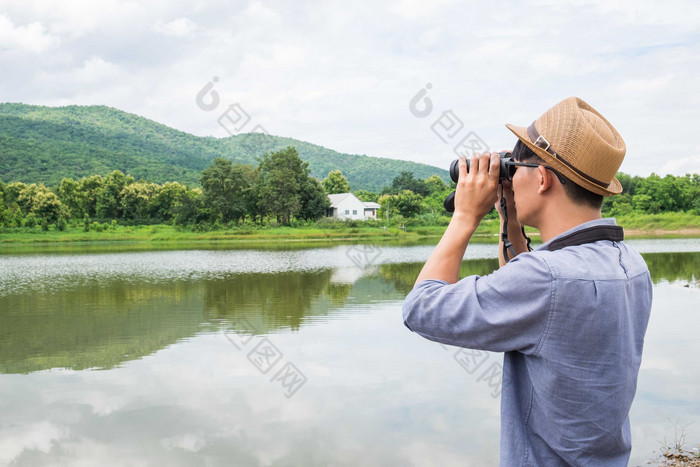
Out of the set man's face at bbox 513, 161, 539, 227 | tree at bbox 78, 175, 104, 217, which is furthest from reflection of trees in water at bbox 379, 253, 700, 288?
tree at bbox 78, 175, 104, 217

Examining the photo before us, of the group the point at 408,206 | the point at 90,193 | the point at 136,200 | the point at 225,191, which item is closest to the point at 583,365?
the point at 225,191

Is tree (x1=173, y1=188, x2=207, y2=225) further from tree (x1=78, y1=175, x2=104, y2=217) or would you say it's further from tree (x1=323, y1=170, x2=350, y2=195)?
tree (x1=323, y1=170, x2=350, y2=195)

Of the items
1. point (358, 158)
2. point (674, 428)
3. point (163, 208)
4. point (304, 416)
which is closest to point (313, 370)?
point (304, 416)

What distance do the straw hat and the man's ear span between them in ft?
0.08

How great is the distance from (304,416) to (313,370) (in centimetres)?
131

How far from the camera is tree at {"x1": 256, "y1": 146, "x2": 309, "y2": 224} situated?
4747cm

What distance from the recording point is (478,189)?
1.10 m

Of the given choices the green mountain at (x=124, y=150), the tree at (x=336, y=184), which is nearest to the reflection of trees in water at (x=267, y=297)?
the green mountain at (x=124, y=150)

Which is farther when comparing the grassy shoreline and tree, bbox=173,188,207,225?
tree, bbox=173,188,207,225

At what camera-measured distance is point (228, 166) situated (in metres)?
47.2

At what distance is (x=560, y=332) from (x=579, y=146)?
0.35 m

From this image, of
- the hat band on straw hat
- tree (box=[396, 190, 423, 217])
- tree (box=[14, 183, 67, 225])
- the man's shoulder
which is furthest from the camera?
tree (box=[396, 190, 423, 217])

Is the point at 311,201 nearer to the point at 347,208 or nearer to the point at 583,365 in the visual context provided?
the point at 347,208

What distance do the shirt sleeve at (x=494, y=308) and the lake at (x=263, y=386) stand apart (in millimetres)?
3117
